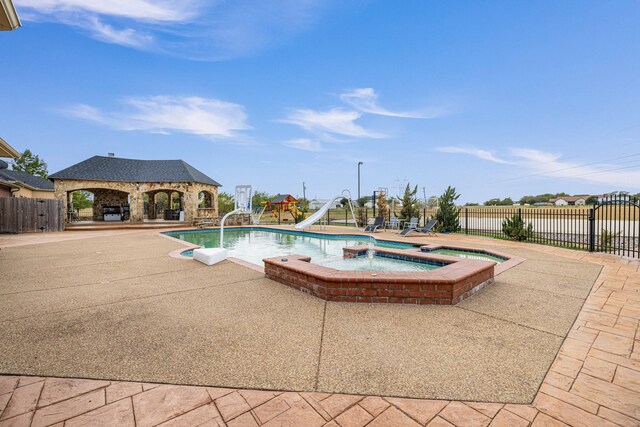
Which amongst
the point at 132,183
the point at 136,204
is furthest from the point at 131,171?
the point at 136,204

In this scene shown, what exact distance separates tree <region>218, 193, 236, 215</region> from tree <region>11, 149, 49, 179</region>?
82.6ft

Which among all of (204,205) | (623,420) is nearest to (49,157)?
(204,205)

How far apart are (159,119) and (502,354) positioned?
68.5 ft

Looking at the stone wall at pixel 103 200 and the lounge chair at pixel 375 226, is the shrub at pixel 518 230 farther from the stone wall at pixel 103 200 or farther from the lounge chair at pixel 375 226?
the stone wall at pixel 103 200

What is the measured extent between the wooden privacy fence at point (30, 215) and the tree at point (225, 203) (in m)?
13.2

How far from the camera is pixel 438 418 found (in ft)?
5.50

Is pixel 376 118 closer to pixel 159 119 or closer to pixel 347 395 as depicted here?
pixel 159 119

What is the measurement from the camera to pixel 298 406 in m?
1.79

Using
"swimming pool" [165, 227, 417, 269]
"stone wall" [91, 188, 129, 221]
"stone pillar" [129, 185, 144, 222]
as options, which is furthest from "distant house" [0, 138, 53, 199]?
"swimming pool" [165, 227, 417, 269]

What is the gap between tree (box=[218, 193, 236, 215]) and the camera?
28.7 m

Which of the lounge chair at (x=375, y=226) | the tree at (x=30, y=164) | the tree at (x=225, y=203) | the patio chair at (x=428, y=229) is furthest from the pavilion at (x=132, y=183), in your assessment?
the tree at (x=30, y=164)

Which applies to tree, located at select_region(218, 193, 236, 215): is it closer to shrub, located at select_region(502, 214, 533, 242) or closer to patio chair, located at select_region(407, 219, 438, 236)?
patio chair, located at select_region(407, 219, 438, 236)

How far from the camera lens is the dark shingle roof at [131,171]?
59.9 ft

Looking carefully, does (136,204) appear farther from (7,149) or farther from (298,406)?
(298,406)
